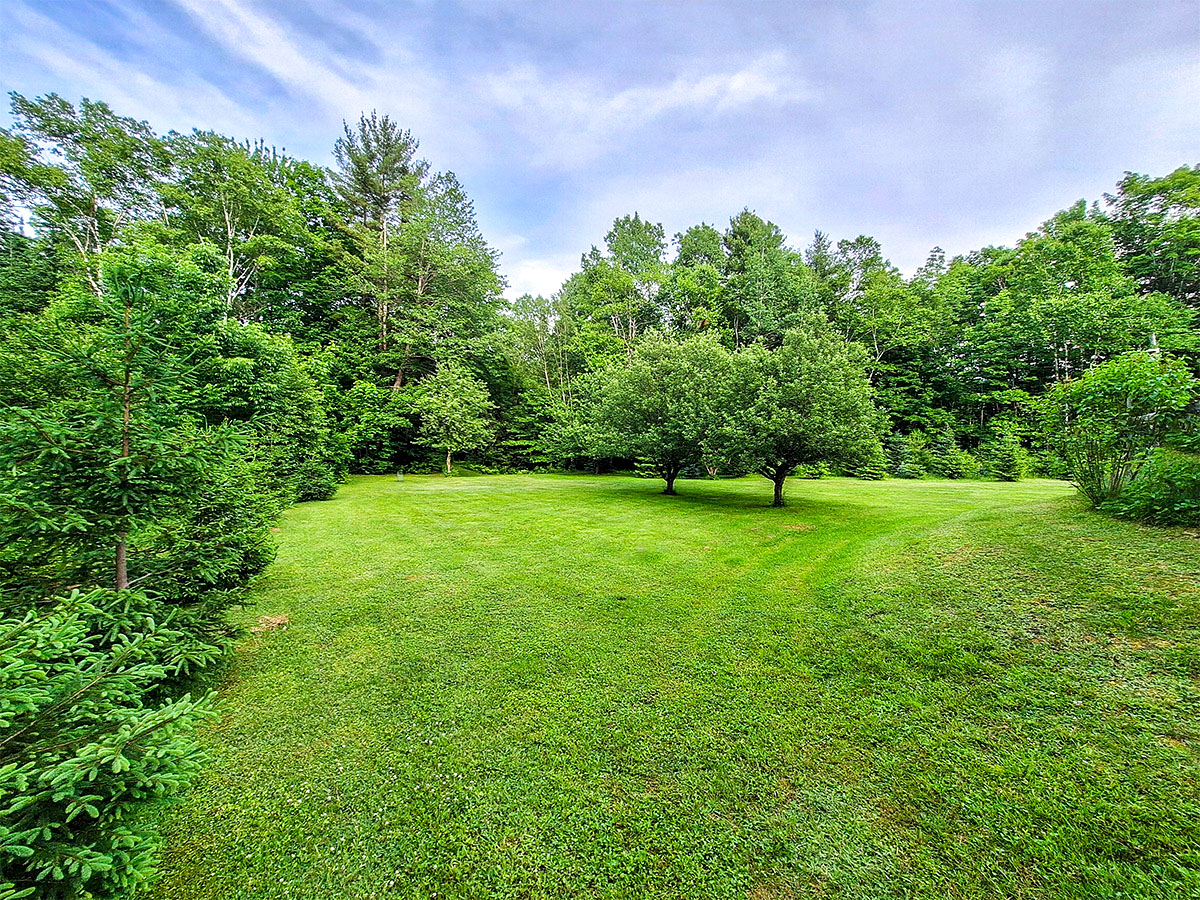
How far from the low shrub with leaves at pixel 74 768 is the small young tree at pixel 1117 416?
8.67m

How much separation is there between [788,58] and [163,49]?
54.4 feet

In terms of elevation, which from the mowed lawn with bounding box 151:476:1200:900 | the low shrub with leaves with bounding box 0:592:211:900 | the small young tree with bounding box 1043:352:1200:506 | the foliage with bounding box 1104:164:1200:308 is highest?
the foliage with bounding box 1104:164:1200:308

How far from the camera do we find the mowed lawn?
2.13 meters

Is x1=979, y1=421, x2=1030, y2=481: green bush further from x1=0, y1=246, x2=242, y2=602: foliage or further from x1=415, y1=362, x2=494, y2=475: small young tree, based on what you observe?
x1=0, y1=246, x2=242, y2=602: foliage

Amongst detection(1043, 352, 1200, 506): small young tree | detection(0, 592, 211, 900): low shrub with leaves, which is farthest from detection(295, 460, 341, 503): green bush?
detection(1043, 352, 1200, 506): small young tree

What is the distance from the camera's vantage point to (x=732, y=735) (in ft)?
10.2

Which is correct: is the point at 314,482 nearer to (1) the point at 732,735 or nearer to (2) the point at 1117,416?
(1) the point at 732,735

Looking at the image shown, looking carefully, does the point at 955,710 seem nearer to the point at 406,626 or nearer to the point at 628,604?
the point at 628,604

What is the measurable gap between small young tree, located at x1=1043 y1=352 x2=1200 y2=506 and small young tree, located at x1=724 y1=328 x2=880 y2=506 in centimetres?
456

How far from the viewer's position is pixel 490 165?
19469mm

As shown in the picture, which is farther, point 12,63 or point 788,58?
point 788,58

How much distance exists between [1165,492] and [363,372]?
28.5 meters

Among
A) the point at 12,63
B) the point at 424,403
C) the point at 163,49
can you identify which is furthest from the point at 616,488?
the point at 12,63

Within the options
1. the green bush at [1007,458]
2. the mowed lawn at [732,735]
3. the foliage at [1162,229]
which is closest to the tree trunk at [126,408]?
the mowed lawn at [732,735]
